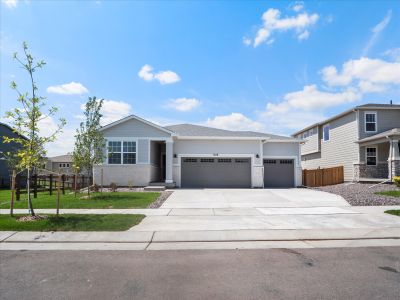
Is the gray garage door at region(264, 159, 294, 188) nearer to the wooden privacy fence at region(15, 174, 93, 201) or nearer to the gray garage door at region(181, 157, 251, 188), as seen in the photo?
the gray garage door at region(181, 157, 251, 188)

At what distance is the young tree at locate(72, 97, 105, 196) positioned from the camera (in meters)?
16.6

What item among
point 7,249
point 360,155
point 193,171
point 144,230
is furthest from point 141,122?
point 360,155

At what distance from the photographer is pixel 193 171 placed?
23.8m

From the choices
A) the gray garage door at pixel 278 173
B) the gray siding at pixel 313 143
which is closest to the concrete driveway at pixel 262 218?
the gray garage door at pixel 278 173

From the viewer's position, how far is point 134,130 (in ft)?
73.5

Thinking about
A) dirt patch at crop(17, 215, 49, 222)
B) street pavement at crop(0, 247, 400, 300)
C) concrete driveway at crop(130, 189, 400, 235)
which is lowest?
street pavement at crop(0, 247, 400, 300)

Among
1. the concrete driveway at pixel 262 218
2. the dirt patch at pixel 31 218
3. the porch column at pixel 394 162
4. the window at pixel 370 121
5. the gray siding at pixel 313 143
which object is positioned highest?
the window at pixel 370 121

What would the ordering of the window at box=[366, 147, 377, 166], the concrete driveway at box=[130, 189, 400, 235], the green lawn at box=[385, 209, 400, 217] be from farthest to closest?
the window at box=[366, 147, 377, 166] → the green lawn at box=[385, 209, 400, 217] → the concrete driveway at box=[130, 189, 400, 235]

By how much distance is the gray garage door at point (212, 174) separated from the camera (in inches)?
937

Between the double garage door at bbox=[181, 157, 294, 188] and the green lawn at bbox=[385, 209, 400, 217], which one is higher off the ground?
the double garage door at bbox=[181, 157, 294, 188]

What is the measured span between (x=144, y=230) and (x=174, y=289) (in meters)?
4.22

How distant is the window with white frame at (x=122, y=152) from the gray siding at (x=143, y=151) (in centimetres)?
38

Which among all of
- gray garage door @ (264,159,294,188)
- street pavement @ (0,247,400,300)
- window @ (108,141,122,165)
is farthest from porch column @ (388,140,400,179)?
window @ (108,141,122,165)

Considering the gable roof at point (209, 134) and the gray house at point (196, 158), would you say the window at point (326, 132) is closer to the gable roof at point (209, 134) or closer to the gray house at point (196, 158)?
the gray house at point (196, 158)
